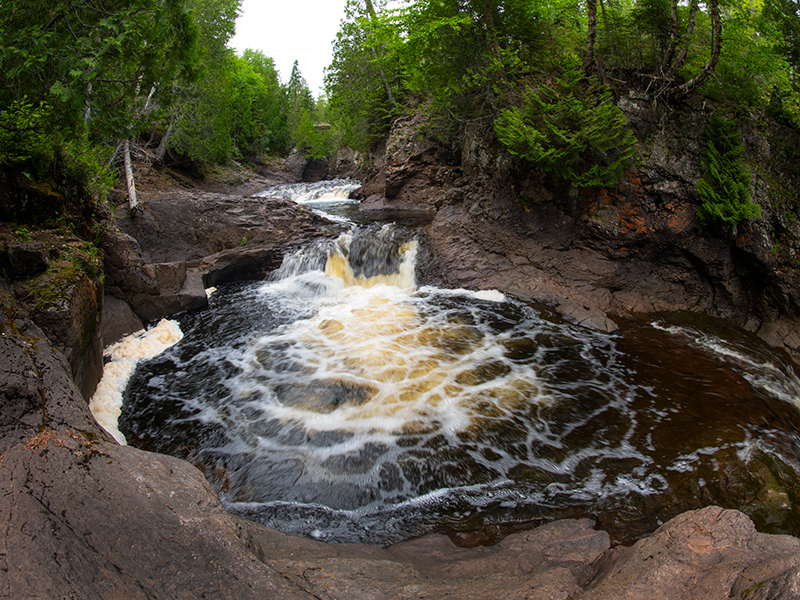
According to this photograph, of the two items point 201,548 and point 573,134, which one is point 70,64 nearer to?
point 201,548

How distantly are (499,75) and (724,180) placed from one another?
5773 millimetres

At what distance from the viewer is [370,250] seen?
11109 millimetres

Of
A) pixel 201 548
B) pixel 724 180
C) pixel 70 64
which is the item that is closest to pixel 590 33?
pixel 724 180

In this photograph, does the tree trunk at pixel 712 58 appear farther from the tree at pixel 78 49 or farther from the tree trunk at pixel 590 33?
the tree at pixel 78 49

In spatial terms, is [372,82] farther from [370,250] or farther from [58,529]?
[58,529]

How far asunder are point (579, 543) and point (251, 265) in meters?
10.1

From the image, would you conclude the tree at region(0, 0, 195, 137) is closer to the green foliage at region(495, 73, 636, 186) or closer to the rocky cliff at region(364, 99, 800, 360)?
the green foliage at region(495, 73, 636, 186)

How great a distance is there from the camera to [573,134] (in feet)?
26.4

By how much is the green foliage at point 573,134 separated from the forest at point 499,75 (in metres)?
0.03

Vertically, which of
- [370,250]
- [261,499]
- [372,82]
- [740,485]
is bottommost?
[261,499]

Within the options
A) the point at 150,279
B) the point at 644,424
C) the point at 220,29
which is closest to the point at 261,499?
the point at 644,424

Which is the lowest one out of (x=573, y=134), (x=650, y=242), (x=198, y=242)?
(x=198, y=242)

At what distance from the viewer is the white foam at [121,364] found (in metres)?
5.00

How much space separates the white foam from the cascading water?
0.16 metres
